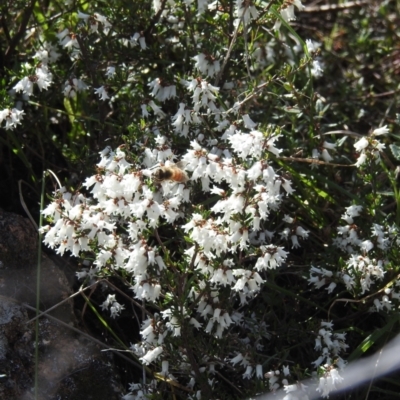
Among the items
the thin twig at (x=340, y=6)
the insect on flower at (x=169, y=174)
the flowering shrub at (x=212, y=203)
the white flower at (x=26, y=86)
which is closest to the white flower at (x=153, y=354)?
the flowering shrub at (x=212, y=203)

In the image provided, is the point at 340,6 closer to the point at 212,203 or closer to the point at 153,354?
the point at 212,203

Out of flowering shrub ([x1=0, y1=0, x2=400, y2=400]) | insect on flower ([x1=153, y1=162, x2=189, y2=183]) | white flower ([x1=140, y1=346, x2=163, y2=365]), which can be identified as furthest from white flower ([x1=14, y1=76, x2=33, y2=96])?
white flower ([x1=140, y1=346, x2=163, y2=365])

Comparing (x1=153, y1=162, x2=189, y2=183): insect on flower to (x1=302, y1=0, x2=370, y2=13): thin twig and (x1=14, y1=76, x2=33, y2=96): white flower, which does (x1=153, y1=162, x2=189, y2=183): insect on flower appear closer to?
(x1=14, y1=76, x2=33, y2=96): white flower

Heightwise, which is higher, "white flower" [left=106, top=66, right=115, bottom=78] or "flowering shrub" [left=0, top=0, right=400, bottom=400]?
"white flower" [left=106, top=66, right=115, bottom=78]

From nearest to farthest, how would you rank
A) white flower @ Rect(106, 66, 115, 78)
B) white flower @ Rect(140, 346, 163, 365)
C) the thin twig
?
white flower @ Rect(140, 346, 163, 365), white flower @ Rect(106, 66, 115, 78), the thin twig

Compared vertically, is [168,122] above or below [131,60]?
below

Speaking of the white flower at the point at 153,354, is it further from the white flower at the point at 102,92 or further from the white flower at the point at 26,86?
the white flower at the point at 26,86

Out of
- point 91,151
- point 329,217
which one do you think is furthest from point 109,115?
point 329,217

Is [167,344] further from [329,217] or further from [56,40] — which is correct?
[56,40]
